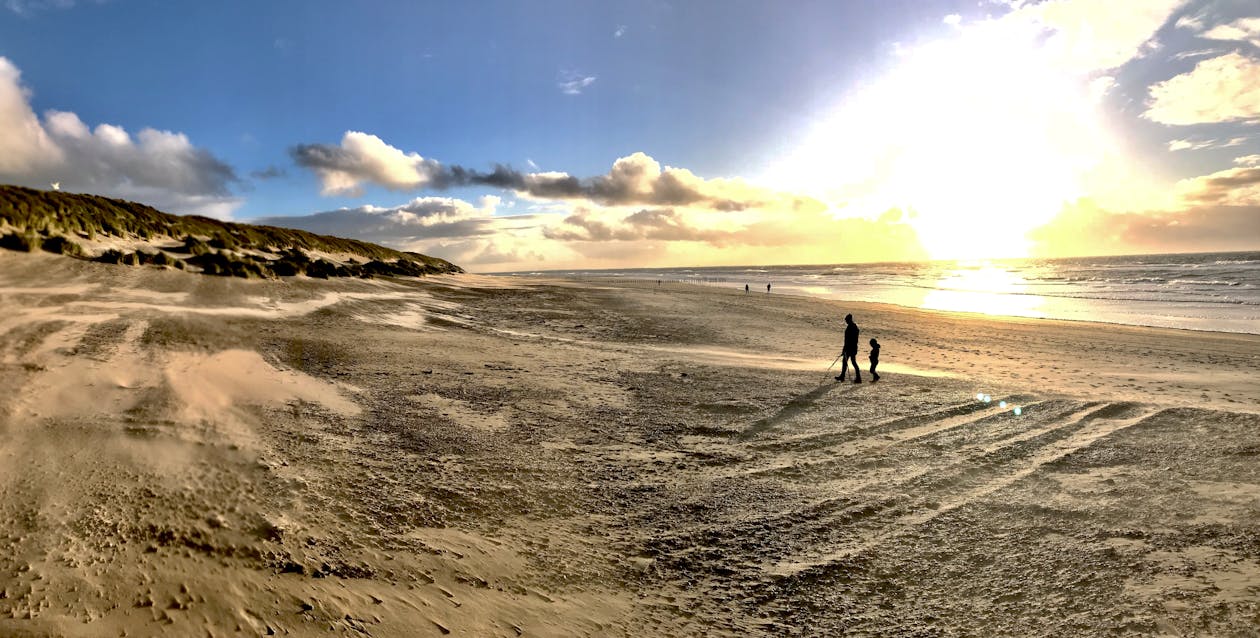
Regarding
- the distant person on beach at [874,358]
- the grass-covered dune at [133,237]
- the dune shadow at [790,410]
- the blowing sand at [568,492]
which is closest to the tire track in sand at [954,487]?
the blowing sand at [568,492]

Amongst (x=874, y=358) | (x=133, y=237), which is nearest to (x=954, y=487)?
(x=874, y=358)

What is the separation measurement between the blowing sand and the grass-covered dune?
10.7ft

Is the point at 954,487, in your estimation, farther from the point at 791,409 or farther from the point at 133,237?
the point at 133,237

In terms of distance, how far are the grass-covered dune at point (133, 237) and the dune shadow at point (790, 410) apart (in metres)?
20.0

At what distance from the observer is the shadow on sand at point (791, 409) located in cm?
973

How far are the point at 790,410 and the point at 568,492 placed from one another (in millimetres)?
5836

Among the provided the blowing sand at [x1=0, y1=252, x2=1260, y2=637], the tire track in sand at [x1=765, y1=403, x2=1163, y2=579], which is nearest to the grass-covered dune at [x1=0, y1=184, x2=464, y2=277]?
the blowing sand at [x1=0, y1=252, x2=1260, y2=637]

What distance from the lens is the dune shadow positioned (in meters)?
9.73

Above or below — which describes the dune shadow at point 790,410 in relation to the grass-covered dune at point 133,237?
below

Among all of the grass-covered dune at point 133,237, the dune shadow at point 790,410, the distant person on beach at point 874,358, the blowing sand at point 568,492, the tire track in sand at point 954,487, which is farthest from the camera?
the grass-covered dune at point 133,237

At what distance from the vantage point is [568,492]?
6.94 m

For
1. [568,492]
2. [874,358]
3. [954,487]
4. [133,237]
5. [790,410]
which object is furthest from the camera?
[133,237]

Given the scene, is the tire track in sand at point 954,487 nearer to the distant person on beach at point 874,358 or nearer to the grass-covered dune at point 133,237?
the distant person on beach at point 874,358

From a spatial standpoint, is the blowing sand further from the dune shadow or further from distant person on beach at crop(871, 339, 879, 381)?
distant person on beach at crop(871, 339, 879, 381)
